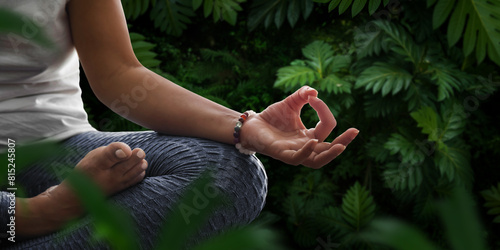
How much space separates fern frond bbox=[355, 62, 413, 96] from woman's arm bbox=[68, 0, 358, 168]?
3.61 feet

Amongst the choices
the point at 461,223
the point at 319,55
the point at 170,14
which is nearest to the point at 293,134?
the point at 461,223

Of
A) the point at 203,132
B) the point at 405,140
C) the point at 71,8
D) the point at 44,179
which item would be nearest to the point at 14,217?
the point at 44,179

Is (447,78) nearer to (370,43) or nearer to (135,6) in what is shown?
(370,43)

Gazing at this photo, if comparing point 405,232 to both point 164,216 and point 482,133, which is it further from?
point 482,133

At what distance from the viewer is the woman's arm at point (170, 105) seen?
24.9 inches

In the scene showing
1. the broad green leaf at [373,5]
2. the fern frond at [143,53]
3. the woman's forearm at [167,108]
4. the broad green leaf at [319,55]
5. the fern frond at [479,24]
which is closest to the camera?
the broad green leaf at [373,5]

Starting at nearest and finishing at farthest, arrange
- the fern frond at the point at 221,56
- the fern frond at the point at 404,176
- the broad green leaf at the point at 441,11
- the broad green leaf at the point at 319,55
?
the broad green leaf at the point at 441,11, the fern frond at the point at 404,176, the broad green leaf at the point at 319,55, the fern frond at the point at 221,56

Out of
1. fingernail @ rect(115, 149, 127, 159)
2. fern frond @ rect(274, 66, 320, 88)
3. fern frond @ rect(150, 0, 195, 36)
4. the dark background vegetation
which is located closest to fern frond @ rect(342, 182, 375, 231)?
the dark background vegetation

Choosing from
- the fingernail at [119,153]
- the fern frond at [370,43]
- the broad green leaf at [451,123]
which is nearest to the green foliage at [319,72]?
the fern frond at [370,43]

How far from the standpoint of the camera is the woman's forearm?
70 centimetres

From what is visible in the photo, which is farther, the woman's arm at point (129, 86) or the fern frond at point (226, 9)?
the fern frond at point (226, 9)

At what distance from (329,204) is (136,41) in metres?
0.92

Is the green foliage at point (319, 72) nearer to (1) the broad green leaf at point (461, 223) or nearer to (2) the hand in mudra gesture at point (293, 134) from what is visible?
(2) the hand in mudra gesture at point (293, 134)

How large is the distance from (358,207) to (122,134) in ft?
3.91
